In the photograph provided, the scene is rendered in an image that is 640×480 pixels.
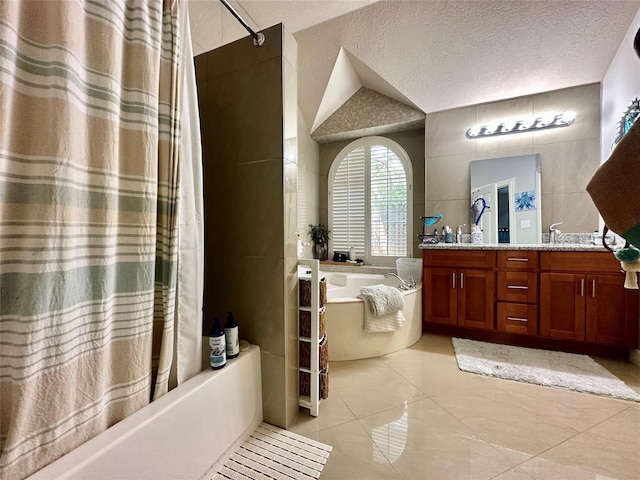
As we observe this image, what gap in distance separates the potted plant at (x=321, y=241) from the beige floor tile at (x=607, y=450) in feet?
9.41

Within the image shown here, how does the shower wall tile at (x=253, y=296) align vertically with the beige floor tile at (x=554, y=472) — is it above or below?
above

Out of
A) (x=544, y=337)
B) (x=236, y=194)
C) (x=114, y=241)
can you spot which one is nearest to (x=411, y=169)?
(x=544, y=337)

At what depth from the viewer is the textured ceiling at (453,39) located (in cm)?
199

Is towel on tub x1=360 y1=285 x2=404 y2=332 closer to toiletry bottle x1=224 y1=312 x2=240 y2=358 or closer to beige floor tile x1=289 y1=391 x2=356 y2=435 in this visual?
beige floor tile x1=289 y1=391 x2=356 y2=435

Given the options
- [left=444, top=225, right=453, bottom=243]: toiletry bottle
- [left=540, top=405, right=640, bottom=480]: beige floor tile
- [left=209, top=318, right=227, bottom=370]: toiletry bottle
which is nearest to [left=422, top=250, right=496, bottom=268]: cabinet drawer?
[left=444, top=225, right=453, bottom=243]: toiletry bottle

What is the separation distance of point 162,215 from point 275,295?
0.60m

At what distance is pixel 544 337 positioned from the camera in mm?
2180

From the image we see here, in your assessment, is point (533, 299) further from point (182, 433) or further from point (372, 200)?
point (182, 433)

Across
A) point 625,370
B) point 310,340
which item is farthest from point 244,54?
point 625,370

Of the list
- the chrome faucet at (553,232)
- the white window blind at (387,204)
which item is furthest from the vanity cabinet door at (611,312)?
the white window blind at (387,204)

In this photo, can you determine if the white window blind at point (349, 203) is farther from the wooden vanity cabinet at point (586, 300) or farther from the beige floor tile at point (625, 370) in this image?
the beige floor tile at point (625, 370)

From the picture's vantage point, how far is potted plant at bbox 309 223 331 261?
374cm

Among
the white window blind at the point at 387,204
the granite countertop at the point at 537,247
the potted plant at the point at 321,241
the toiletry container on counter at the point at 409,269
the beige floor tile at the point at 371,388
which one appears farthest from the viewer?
the potted plant at the point at 321,241

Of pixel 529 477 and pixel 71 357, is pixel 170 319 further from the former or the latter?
pixel 529 477
